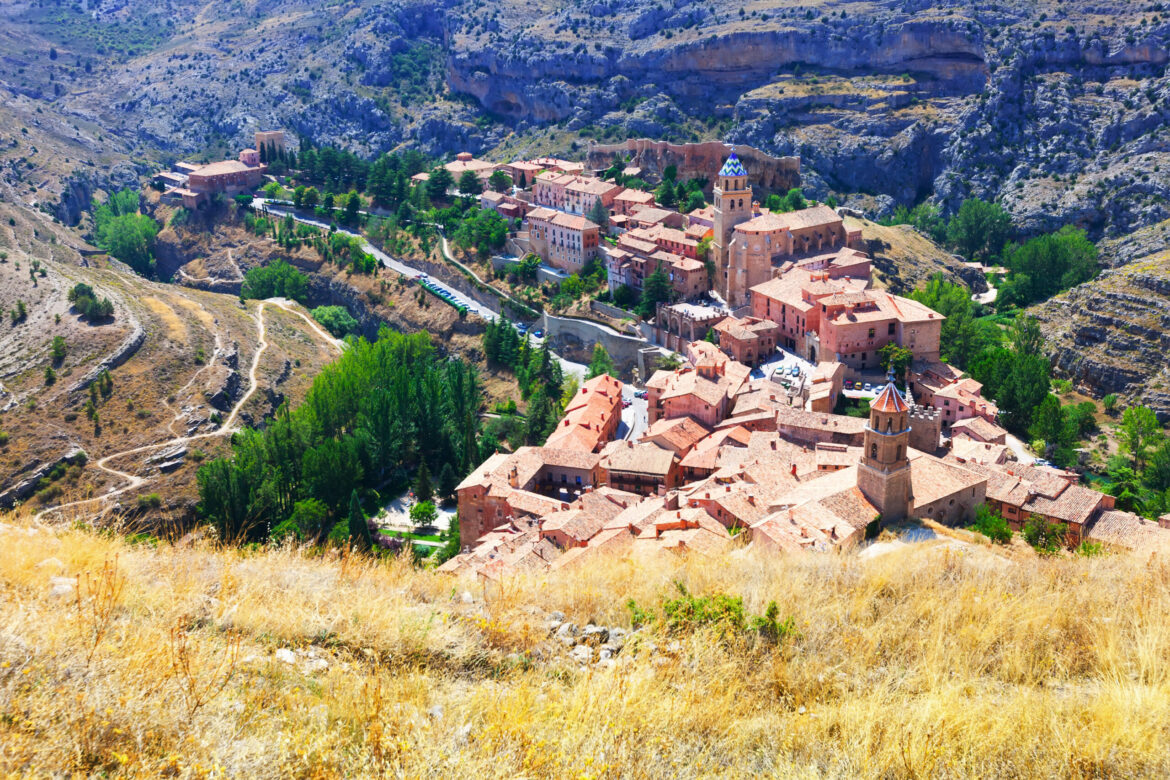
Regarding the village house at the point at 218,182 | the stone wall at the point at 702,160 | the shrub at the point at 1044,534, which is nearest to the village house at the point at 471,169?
the stone wall at the point at 702,160

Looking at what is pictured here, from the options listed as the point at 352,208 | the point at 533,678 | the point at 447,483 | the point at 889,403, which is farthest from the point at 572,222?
the point at 533,678

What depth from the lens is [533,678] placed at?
8.84 m

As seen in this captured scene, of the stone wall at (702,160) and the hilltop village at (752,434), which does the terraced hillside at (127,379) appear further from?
the stone wall at (702,160)

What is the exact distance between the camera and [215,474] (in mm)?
33750

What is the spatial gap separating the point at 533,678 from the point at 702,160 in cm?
5554

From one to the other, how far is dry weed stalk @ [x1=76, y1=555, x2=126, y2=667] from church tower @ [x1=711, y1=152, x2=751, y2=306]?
39606 millimetres

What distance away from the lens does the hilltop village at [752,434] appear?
2377cm

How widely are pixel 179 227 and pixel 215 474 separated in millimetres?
44698

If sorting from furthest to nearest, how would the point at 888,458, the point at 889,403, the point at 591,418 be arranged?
the point at 591,418 → the point at 888,458 → the point at 889,403

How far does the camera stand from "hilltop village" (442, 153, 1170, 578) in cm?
2377

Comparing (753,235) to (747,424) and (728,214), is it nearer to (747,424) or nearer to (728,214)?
(728,214)

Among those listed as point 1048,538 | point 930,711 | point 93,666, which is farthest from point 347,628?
point 1048,538

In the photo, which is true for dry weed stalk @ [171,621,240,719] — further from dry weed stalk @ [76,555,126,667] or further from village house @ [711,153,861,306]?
village house @ [711,153,861,306]

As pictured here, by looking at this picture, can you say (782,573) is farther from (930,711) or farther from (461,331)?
(461,331)
